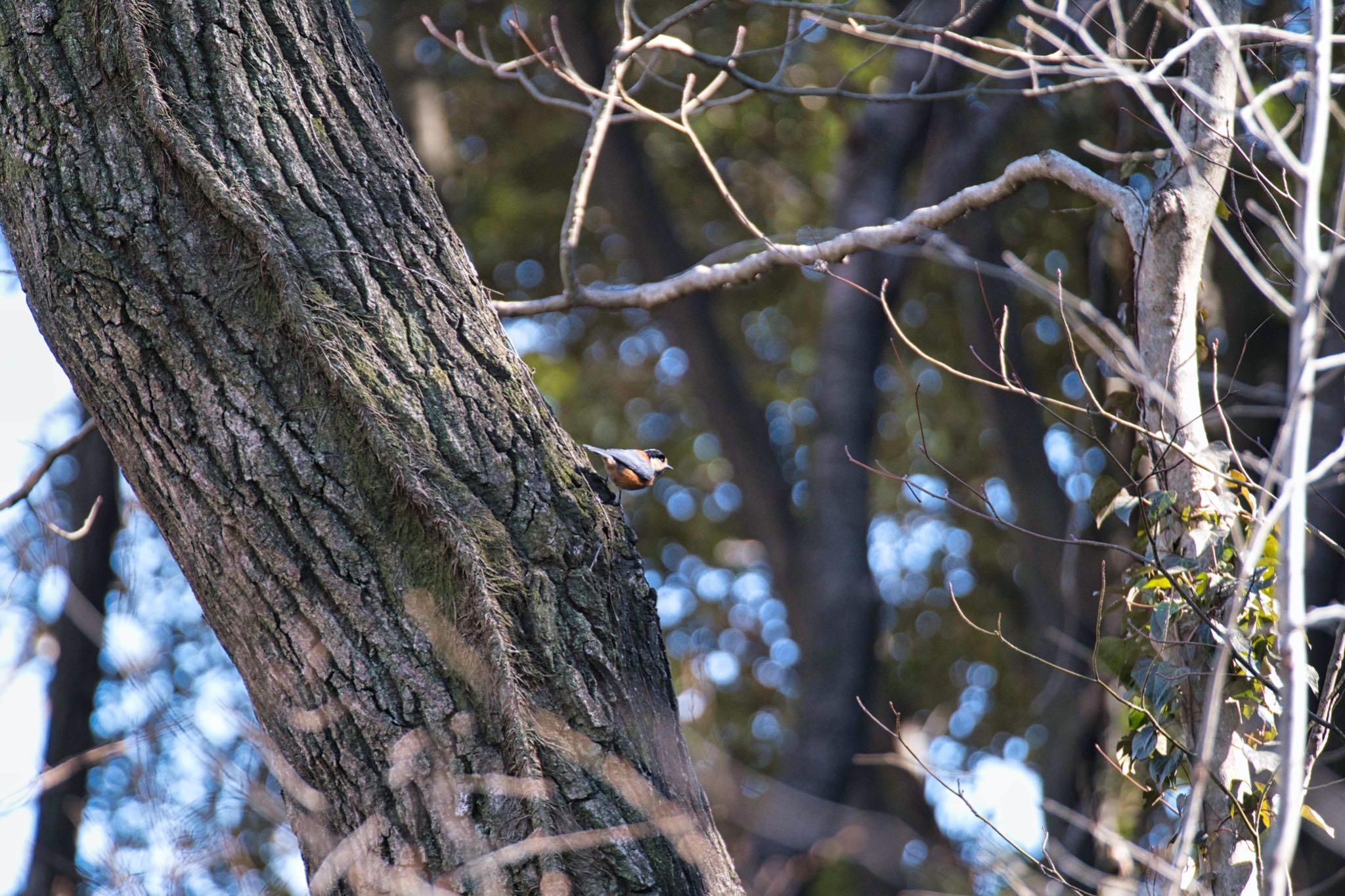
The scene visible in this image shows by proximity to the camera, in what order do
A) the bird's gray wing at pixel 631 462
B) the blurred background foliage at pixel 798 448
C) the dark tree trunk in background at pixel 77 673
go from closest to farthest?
the bird's gray wing at pixel 631 462, the blurred background foliage at pixel 798 448, the dark tree trunk in background at pixel 77 673

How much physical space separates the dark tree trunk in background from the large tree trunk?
11.2ft

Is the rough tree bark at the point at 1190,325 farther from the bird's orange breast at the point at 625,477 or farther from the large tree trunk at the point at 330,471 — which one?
the bird's orange breast at the point at 625,477

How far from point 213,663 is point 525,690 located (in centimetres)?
408

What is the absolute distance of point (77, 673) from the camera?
5.07 metres

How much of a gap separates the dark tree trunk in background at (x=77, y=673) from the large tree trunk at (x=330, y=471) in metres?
3.40

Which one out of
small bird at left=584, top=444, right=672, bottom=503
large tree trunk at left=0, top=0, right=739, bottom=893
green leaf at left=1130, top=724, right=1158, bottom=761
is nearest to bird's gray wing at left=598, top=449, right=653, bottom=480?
small bird at left=584, top=444, right=672, bottom=503

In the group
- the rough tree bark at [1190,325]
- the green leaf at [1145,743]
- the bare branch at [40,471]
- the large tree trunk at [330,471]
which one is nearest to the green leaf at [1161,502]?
the rough tree bark at [1190,325]

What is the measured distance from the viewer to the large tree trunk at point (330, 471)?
1697 millimetres

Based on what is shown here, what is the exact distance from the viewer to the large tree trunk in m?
1.70

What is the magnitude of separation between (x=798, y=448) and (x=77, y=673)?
5071 mm

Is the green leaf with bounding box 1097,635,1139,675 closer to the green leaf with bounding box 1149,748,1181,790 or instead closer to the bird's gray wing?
the green leaf with bounding box 1149,748,1181,790

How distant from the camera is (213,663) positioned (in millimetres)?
5246

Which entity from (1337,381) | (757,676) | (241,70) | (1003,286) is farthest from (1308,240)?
(757,676)

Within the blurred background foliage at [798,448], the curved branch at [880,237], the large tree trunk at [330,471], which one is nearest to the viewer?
the large tree trunk at [330,471]
